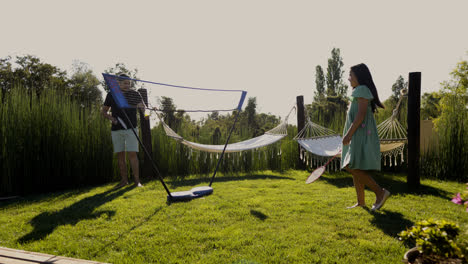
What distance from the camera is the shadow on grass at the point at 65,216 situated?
83.2 inches

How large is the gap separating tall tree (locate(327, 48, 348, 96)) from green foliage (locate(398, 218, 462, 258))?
86.2 feet

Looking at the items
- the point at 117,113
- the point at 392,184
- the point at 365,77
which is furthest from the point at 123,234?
the point at 392,184

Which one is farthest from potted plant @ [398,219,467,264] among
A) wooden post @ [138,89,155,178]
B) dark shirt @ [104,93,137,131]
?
wooden post @ [138,89,155,178]

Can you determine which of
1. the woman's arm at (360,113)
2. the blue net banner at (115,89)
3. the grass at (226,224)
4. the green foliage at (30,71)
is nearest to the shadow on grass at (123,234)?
the grass at (226,224)

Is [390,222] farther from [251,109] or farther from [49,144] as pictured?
[251,109]

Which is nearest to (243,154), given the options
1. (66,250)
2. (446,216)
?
(446,216)

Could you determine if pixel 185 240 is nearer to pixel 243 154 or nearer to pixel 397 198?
pixel 397 198

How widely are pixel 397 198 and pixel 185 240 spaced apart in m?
2.17

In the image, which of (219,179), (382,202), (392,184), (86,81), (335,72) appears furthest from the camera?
(335,72)

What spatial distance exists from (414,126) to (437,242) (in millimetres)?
2532

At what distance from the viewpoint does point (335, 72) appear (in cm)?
2603

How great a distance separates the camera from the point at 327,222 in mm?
2137

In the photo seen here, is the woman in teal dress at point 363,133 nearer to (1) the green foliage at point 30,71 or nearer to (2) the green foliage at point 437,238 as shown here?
(2) the green foliage at point 437,238

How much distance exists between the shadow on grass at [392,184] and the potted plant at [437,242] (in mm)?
2154
